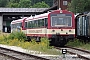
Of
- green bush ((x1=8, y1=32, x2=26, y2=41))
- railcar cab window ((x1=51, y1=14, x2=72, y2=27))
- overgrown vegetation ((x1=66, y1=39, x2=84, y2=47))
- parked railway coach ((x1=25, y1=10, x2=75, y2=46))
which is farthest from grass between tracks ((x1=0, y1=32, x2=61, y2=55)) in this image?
overgrown vegetation ((x1=66, y1=39, x2=84, y2=47))

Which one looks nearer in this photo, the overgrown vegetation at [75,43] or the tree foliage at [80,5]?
the overgrown vegetation at [75,43]

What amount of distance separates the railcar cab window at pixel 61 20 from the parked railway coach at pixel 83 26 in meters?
1.47

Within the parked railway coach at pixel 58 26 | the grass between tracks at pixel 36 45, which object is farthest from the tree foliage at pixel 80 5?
the parked railway coach at pixel 58 26

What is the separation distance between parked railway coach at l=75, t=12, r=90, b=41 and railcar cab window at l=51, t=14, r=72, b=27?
1.47m

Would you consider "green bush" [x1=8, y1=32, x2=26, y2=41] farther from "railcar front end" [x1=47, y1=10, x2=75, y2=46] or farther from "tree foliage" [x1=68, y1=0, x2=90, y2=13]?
"tree foliage" [x1=68, y1=0, x2=90, y2=13]

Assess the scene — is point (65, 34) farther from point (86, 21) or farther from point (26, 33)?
point (26, 33)

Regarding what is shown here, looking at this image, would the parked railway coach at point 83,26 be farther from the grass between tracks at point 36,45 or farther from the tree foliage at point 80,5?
the tree foliage at point 80,5

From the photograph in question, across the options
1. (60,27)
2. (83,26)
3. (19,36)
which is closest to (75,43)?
(83,26)

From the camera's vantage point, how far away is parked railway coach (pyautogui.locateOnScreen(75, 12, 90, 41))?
26.5 meters

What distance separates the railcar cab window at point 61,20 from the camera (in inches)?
1030

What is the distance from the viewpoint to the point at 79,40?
29484 millimetres

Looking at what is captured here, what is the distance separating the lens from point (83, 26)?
2783 centimetres

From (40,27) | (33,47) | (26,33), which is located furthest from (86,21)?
(26,33)

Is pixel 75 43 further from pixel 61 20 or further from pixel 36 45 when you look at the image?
pixel 36 45
